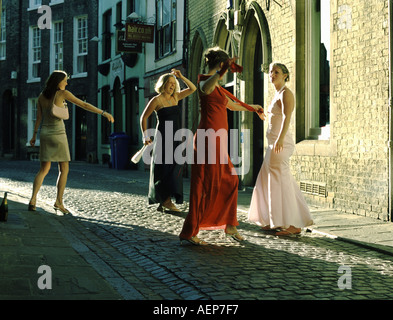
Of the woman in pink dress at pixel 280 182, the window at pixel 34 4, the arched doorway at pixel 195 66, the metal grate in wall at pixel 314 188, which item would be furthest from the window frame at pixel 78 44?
the woman in pink dress at pixel 280 182

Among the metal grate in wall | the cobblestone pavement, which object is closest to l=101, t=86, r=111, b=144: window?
the metal grate in wall

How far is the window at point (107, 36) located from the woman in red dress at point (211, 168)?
69.9 feet

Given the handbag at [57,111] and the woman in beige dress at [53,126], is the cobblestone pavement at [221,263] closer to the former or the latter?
the woman in beige dress at [53,126]

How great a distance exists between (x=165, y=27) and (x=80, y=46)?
33.2 ft

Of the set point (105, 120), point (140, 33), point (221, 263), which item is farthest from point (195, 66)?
point (221, 263)

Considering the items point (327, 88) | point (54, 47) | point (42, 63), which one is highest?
point (54, 47)

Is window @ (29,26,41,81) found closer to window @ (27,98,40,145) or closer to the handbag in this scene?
window @ (27,98,40,145)

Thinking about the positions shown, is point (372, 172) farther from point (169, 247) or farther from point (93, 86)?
point (93, 86)

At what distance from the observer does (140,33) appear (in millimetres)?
20984

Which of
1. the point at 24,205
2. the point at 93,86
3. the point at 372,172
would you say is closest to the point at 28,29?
the point at 93,86

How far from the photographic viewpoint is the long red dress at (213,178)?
6023 millimetres

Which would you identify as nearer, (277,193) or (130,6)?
(277,193)

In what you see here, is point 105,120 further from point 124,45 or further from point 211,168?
point 211,168
